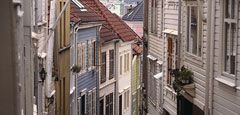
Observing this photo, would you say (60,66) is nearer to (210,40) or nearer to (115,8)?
(210,40)

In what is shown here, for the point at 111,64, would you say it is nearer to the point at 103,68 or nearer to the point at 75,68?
the point at 103,68

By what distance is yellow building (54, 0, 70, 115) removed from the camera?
18.4 metres

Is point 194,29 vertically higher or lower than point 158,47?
higher

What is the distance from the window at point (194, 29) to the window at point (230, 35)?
209 cm

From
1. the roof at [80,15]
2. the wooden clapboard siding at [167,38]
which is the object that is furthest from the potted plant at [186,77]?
the roof at [80,15]

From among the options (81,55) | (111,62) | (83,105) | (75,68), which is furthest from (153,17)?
(111,62)

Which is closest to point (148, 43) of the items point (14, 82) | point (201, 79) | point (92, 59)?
point (92, 59)

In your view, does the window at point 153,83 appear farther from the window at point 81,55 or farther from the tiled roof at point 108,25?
Result: the tiled roof at point 108,25

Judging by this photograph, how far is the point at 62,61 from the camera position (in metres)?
19.3

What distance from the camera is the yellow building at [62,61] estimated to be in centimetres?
1838

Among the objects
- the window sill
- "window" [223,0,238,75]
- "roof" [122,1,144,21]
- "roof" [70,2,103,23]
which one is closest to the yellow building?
"roof" [70,2,103,23]

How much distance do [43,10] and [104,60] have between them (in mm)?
14782

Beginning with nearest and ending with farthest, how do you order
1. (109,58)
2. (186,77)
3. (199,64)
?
(199,64)
(186,77)
(109,58)

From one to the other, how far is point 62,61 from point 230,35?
10.2 meters
